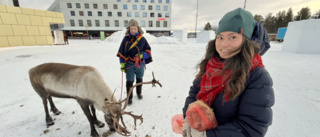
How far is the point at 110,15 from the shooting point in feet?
139

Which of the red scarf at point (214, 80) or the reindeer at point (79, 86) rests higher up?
the red scarf at point (214, 80)

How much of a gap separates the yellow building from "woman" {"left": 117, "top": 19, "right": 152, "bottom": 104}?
1811cm

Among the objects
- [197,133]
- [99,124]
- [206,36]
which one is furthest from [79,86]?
[206,36]

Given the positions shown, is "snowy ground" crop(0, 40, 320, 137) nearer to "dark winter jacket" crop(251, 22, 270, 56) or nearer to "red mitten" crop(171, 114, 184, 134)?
"red mitten" crop(171, 114, 184, 134)

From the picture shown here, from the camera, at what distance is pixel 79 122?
2.83 meters

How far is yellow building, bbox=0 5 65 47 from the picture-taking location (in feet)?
42.8

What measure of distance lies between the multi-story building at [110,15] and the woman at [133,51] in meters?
42.7

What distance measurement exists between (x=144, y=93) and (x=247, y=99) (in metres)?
3.44

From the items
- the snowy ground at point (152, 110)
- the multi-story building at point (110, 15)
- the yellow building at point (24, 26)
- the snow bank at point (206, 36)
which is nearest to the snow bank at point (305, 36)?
the snowy ground at point (152, 110)

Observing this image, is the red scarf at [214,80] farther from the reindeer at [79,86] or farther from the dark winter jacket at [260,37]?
the reindeer at [79,86]

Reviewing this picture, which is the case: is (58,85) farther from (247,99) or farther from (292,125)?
(292,125)

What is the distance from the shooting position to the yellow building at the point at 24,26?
13.0 meters

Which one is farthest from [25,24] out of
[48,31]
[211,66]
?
[211,66]

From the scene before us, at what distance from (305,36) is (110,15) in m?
45.5
